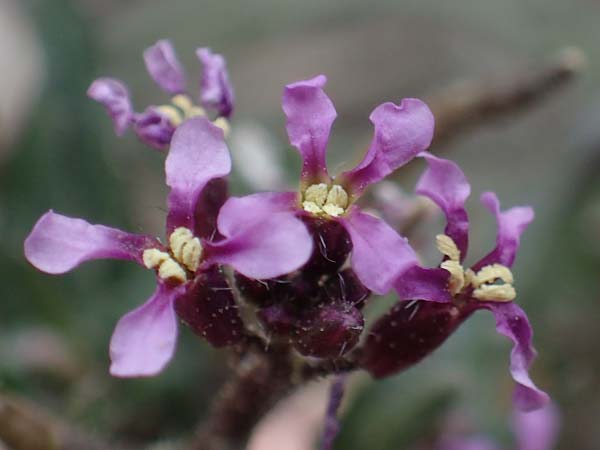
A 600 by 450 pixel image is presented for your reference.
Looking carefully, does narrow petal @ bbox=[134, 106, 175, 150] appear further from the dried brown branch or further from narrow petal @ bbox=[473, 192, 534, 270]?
the dried brown branch

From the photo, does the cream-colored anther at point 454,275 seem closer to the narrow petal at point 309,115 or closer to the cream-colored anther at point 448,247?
the cream-colored anther at point 448,247

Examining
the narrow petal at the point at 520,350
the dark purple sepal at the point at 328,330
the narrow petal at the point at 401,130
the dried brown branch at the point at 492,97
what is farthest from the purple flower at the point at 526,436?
the narrow petal at the point at 401,130

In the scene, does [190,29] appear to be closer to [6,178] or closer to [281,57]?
[281,57]

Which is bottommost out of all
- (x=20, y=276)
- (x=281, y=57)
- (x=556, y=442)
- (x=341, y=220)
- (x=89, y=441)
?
(x=556, y=442)

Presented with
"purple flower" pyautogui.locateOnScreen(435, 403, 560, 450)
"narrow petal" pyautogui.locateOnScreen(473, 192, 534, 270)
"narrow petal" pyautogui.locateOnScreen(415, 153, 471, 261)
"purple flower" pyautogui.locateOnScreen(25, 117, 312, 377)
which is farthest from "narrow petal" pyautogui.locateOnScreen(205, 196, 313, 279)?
"purple flower" pyautogui.locateOnScreen(435, 403, 560, 450)

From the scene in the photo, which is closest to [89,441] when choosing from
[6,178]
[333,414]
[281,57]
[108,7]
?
[333,414]

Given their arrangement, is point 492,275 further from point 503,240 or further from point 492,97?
point 492,97

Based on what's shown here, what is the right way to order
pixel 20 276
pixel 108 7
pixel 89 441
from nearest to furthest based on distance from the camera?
pixel 89 441 < pixel 20 276 < pixel 108 7
